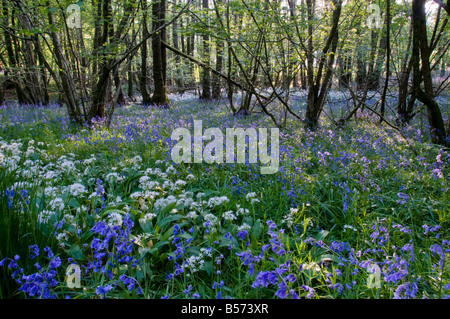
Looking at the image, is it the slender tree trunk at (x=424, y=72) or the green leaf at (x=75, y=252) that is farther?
the slender tree trunk at (x=424, y=72)

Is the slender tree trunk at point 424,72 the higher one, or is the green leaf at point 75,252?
the slender tree trunk at point 424,72

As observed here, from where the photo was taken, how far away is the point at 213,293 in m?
1.99

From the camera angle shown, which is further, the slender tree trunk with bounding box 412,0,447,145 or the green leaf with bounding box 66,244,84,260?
the slender tree trunk with bounding box 412,0,447,145

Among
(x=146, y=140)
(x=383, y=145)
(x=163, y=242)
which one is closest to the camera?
(x=163, y=242)

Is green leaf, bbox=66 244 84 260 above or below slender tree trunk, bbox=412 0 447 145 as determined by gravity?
below

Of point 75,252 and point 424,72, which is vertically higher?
point 424,72

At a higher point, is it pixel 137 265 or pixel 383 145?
pixel 383 145

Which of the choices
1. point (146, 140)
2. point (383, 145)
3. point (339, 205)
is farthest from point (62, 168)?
point (383, 145)

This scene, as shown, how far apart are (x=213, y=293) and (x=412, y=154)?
4223 mm

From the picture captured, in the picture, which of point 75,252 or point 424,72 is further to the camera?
point 424,72

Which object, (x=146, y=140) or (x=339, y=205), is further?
(x=146, y=140)

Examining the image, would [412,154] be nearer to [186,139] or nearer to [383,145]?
[383,145]
